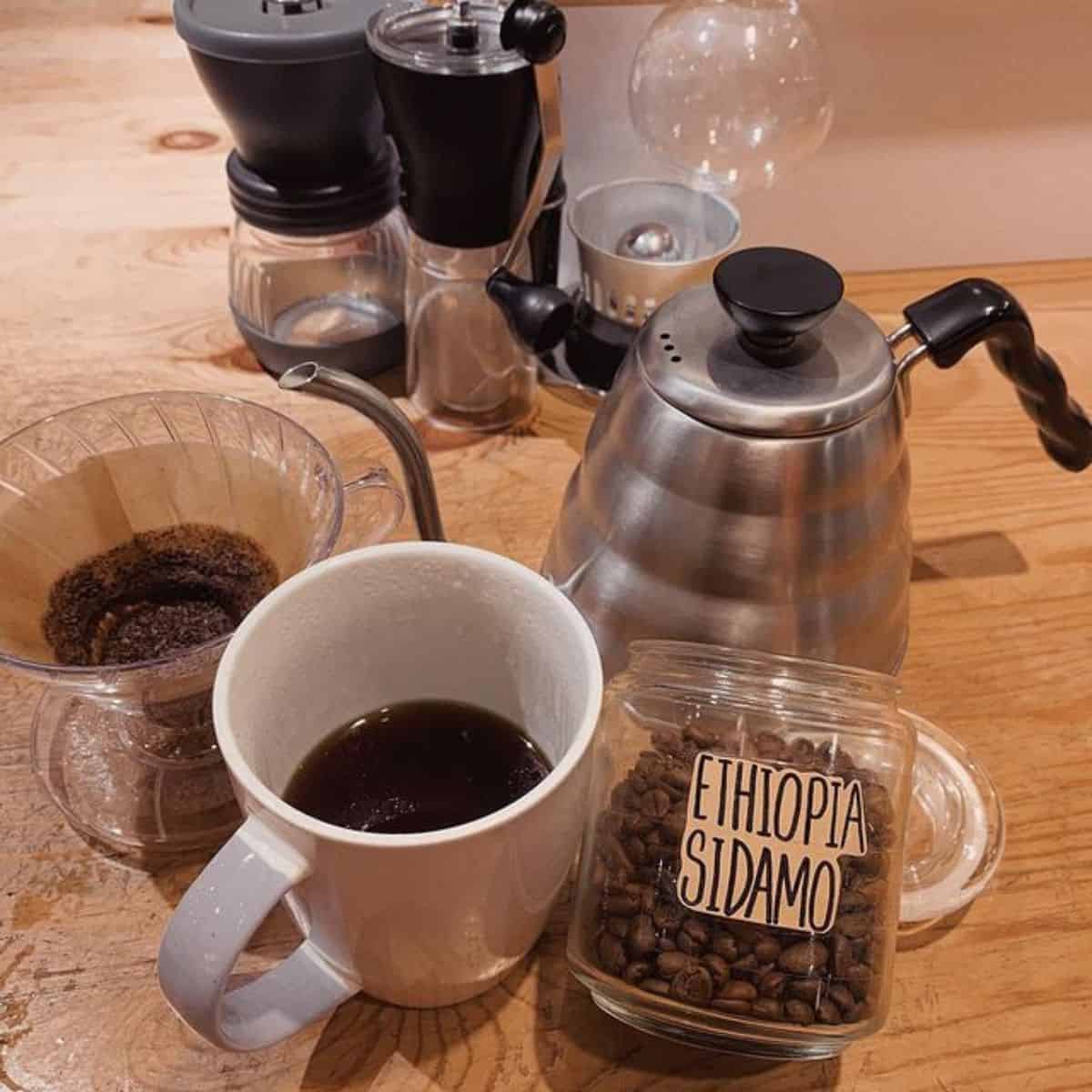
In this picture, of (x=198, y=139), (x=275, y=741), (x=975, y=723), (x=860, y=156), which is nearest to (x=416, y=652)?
(x=275, y=741)

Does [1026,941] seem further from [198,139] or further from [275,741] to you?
[198,139]

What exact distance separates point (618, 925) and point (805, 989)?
0.07m

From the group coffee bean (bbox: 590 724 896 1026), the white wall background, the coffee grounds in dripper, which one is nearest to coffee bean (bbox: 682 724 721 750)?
coffee bean (bbox: 590 724 896 1026)

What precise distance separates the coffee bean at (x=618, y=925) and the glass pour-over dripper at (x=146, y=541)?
19 centimetres

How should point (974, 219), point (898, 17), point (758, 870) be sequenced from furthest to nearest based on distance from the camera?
point (974, 219), point (898, 17), point (758, 870)

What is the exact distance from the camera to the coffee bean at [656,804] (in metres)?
0.41

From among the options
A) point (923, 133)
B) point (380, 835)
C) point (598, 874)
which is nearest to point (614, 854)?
point (598, 874)

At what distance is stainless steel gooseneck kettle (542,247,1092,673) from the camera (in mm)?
430

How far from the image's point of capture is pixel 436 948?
389mm

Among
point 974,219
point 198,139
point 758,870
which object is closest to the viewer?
point 758,870

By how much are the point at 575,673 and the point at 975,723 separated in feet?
0.84

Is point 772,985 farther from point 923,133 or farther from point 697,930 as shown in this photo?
point 923,133

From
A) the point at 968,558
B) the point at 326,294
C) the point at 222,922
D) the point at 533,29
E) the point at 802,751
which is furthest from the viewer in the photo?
the point at 326,294

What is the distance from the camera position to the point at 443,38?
595mm
